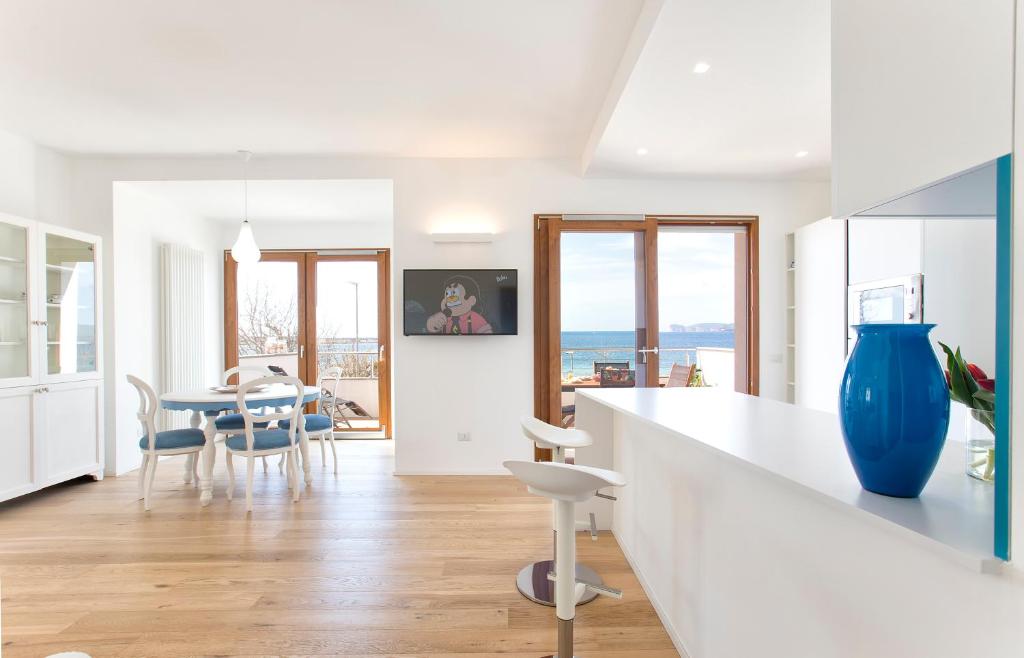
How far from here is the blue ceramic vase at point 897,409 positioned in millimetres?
811

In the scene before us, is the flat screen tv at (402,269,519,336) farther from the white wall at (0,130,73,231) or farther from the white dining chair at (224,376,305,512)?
the white wall at (0,130,73,231)

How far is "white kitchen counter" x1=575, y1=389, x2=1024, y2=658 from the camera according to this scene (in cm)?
74

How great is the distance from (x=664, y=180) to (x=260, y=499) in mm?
4250

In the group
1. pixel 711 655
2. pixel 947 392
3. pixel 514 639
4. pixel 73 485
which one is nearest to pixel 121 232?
pixel 73 485

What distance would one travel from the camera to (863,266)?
11.8 ft

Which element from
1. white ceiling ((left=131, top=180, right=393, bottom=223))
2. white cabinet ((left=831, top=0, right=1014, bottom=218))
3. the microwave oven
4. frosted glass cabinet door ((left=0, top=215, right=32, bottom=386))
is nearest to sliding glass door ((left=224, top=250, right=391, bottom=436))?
white ceiling ((left=131, top=180, right=393, bottom=223))

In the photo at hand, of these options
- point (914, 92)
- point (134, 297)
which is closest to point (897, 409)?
point (914, 92)

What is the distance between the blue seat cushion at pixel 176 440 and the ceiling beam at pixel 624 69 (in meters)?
3.70

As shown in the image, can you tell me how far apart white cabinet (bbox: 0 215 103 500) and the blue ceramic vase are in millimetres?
4878

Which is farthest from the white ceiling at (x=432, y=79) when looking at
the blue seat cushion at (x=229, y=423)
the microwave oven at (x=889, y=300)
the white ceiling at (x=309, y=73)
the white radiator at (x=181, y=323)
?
the blue seat cushion at (x=229, y=423)

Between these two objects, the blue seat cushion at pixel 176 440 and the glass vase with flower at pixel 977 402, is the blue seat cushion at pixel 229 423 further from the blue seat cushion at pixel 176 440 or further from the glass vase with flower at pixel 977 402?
the glass vase with flower at pixel 977 402

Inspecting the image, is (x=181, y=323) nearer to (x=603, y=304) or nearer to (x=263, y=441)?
(x=263, y=441)

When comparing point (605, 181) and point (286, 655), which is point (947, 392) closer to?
point (286, 655)

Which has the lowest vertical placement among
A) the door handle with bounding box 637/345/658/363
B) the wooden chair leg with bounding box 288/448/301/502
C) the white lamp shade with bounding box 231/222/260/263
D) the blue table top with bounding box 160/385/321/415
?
the wooden chair leg with bounding box 288/448/301/502
